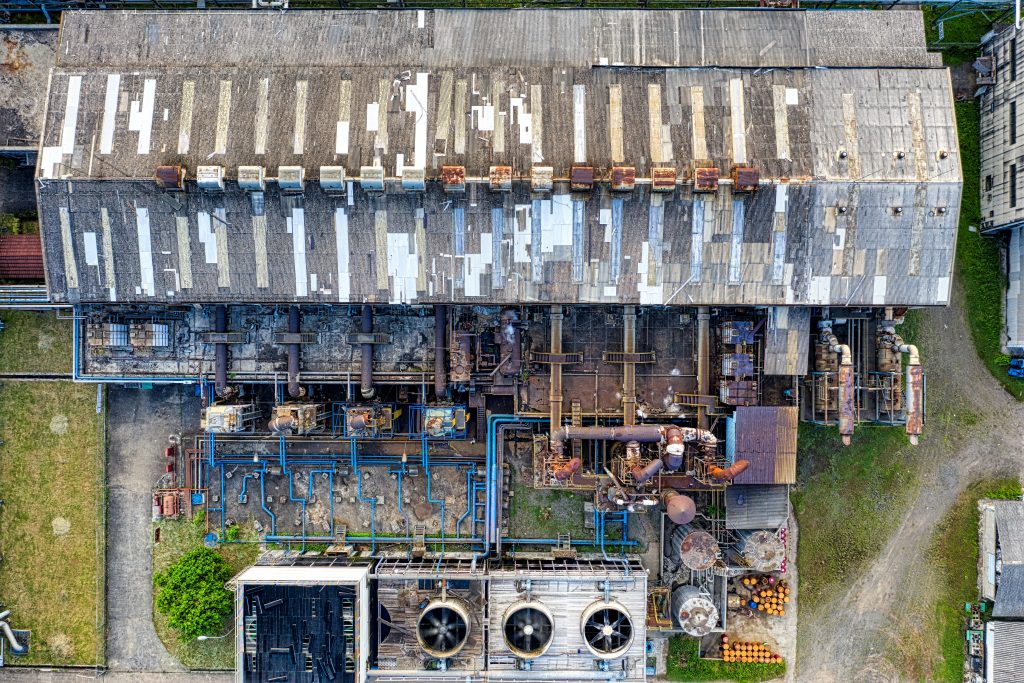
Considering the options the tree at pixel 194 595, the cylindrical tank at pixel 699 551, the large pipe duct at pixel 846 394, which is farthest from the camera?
the tree at pixel 194 595

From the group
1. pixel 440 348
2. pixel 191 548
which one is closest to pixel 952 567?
pixel 440 348

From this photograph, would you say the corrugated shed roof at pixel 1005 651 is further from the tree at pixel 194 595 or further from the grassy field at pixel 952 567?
the tree at pixel 194 595

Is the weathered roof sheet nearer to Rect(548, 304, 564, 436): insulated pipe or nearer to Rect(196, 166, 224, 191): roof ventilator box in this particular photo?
→ Rect(196, 166, 224, 191): roof ventilator box

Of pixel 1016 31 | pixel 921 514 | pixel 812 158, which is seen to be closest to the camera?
pixel 812 158

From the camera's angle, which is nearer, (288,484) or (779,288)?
(779,288)

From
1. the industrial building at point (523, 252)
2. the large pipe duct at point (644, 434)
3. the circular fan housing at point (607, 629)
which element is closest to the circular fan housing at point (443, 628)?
the industrial building at point (523, 252)

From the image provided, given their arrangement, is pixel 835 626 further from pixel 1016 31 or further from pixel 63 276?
pixel 63 276

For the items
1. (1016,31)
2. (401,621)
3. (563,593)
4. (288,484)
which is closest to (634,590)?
(563,593)
